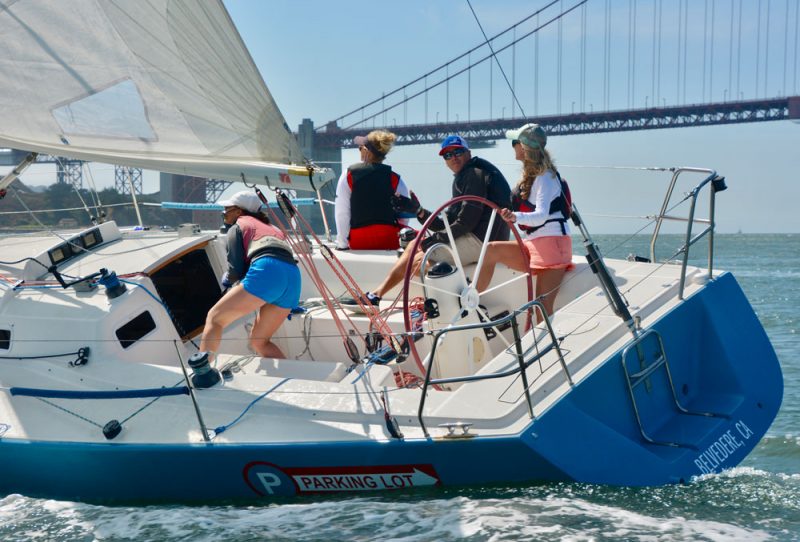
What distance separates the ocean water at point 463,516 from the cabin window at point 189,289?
1248 mm

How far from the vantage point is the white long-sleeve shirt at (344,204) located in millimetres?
4961

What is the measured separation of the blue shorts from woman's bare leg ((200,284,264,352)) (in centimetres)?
3

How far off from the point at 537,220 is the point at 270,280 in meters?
1.09

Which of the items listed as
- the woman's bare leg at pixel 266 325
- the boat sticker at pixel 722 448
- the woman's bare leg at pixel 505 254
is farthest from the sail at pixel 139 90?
the boat sticker at pixel 722 448

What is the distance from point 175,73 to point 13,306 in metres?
1.22

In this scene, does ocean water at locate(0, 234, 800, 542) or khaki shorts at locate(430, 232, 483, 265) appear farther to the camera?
khaki shorts at locate(430, 232, 483, 265)

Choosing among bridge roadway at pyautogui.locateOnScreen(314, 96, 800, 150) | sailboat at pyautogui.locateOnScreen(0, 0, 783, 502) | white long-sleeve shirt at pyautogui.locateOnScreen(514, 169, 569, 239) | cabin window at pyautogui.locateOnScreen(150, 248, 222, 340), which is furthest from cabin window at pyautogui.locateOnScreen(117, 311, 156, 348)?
bridge roadway at pyautogui.locateOnScreen(314, 96, 800, 150)

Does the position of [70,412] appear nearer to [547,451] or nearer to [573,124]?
[547,451]

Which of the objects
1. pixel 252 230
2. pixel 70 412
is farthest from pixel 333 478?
pixel 252 230

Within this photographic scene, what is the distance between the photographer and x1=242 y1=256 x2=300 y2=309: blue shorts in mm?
3789

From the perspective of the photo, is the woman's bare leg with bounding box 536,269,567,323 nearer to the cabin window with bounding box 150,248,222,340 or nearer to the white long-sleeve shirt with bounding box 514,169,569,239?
the white long-sleeve shirt with bounding box 514,169,569,239

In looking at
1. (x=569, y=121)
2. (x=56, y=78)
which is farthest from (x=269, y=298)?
(x=569, y=121)

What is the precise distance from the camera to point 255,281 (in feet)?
12.4

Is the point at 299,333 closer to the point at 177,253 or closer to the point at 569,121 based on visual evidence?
the point at 177,253
